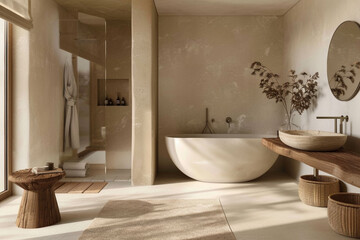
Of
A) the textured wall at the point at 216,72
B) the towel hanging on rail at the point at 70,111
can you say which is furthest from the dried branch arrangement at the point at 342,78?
the towel hanging on rail at the point at 70,111

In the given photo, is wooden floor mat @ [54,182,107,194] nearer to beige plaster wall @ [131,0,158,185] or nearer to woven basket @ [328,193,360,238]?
beige plaster wall @ [131,0,158,185]

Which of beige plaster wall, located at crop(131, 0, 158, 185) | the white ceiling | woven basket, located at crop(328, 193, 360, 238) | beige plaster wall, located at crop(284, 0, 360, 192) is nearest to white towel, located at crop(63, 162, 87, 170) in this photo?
beige plaster wall, located at crop(131, 0, 158, 185)

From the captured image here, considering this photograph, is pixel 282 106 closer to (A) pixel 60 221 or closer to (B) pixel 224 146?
(B) pixel 224 146

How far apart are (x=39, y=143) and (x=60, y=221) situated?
1.50 meters

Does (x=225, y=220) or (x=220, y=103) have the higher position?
(x=220, y=103)

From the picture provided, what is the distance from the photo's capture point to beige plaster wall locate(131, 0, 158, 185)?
4398 millimetres

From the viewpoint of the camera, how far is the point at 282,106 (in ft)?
17.6

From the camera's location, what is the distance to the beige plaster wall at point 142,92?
14.4 feet

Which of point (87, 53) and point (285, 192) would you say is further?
point (87, 53)

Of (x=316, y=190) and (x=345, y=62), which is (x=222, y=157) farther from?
(x=345, y=62)

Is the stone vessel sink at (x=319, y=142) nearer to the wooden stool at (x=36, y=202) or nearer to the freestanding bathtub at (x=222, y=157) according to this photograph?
the freestanding bathtub at (x=222, y=157)

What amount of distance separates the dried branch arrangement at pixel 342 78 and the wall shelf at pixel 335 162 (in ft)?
2.24

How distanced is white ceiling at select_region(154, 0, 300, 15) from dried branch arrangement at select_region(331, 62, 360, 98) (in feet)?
5.65

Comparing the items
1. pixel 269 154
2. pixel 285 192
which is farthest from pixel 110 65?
pixel 285 192
